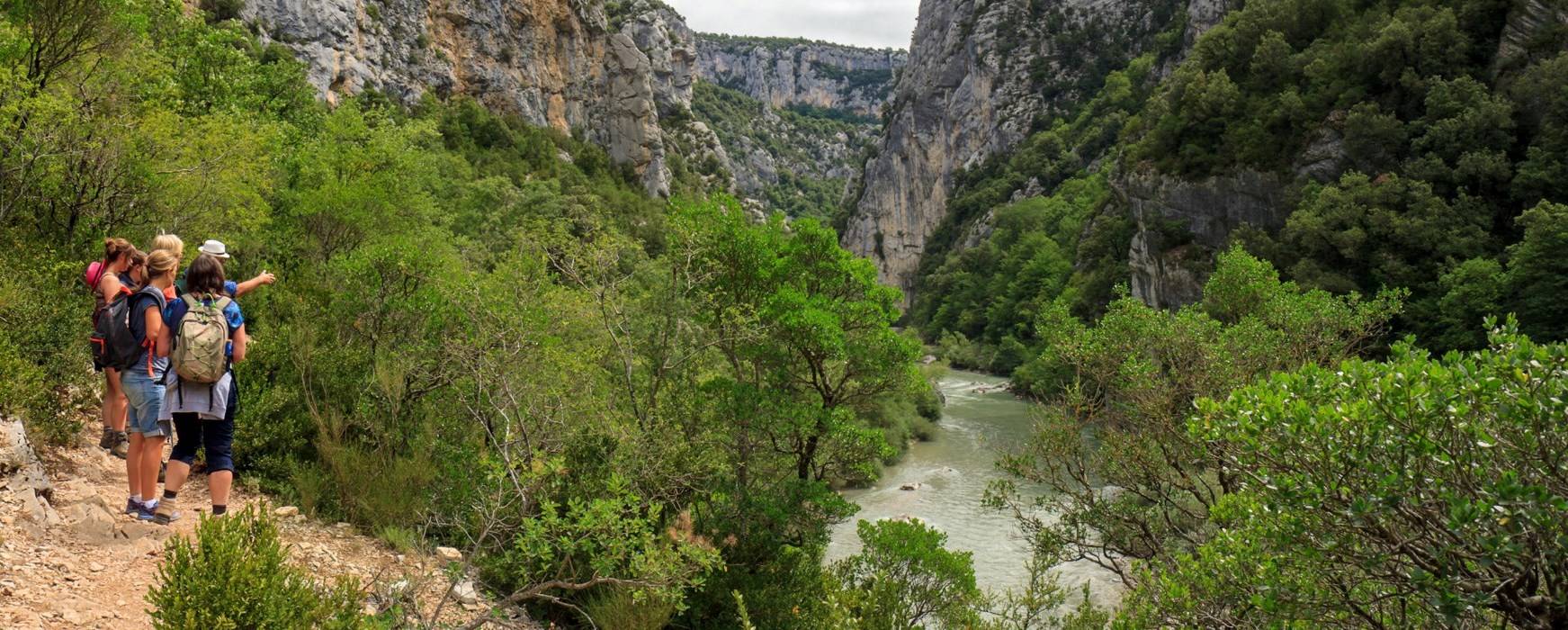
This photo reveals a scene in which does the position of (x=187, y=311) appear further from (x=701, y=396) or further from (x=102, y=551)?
(x=701, y=396)

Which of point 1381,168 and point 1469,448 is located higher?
point 1381,168

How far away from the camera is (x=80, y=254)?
25.1 feet

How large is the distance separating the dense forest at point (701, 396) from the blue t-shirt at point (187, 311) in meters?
1.58

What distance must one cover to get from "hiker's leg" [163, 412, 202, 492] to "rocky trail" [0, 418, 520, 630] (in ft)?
0.91

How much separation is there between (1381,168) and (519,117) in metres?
43.9

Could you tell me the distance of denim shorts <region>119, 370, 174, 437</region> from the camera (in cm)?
461

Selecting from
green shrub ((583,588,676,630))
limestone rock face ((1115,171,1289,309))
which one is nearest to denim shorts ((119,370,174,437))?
green shrub ((583,588,676,630))

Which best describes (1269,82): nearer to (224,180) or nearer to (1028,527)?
(1028,527)

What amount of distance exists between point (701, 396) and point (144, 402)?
587 cm

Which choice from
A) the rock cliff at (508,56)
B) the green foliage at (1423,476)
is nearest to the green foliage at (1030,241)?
the rock cliff at (508,56)

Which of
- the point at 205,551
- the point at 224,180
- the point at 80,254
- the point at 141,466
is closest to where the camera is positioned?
the point at 205,551

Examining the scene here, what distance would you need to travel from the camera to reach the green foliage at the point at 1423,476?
3.50 metres

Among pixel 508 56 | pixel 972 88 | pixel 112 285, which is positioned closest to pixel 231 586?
pixel 112 285

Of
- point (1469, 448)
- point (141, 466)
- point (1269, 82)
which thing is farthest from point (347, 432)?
point (1269, 82)
